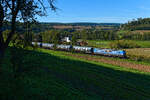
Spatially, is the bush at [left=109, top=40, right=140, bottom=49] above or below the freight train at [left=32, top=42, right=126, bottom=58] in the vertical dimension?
above

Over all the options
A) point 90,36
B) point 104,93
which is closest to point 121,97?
point 104,93

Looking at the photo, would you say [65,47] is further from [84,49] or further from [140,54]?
[140,54]

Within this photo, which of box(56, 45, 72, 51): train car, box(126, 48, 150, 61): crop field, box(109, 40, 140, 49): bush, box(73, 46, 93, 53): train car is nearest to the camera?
box(126, 48, 150, 61): crop field

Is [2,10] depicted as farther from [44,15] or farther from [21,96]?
[21,96]

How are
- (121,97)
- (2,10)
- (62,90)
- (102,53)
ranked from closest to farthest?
(2,10) < (62,90) < (121,97) < (102,53)

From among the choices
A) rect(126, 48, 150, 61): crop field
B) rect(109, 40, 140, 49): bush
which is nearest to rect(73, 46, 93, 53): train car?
rect(126, 48, 150, 61): crop field

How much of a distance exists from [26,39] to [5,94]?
3.48 m

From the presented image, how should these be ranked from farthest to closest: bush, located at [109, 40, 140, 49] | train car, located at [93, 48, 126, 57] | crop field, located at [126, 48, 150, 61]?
bush, located at [109, 40, 140, 49] < train car, located at [93, 48, 126, 57] < crop field, located at [126, 48, 150, 61]

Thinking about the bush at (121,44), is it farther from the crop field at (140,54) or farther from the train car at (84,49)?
the train car at (84,49)

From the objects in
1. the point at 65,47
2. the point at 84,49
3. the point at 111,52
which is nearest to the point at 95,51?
the point at 84,49

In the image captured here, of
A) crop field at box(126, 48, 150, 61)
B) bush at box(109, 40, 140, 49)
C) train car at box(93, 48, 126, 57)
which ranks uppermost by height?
bush at box(109, 40, 140, 49)

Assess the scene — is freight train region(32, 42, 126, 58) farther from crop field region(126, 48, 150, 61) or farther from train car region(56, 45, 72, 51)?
crop field region(126, 48, 150, 61)

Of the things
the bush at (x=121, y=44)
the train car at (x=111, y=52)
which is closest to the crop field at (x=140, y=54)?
the train car at (x=111, y=52)

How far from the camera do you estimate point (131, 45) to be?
100375 mm
